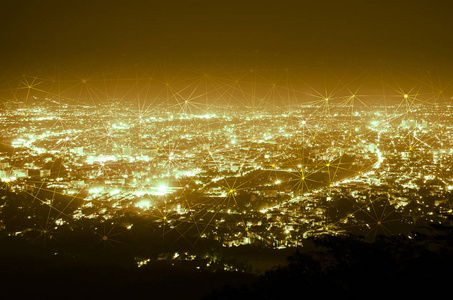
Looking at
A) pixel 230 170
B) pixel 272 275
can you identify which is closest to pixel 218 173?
pixel 230 170

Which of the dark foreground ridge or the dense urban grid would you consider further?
the dense urban grid

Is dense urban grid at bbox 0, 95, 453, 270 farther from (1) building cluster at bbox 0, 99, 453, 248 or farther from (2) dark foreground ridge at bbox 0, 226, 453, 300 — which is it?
(2) dark foreground ridge at bbox 0, 226, 453, 300

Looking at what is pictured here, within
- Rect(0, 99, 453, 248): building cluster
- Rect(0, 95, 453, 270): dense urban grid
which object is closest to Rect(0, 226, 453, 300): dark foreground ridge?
Rect(0, 95, 453, 270): dense urban grid

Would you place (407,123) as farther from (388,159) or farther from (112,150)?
(112,150)

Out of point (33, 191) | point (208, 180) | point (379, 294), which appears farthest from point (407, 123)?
point (33, 191)

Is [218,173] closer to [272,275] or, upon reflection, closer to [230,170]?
[230,170]

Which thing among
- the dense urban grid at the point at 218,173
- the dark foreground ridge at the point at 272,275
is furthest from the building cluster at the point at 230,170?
the dark foreground ridge at the point at 272,275
